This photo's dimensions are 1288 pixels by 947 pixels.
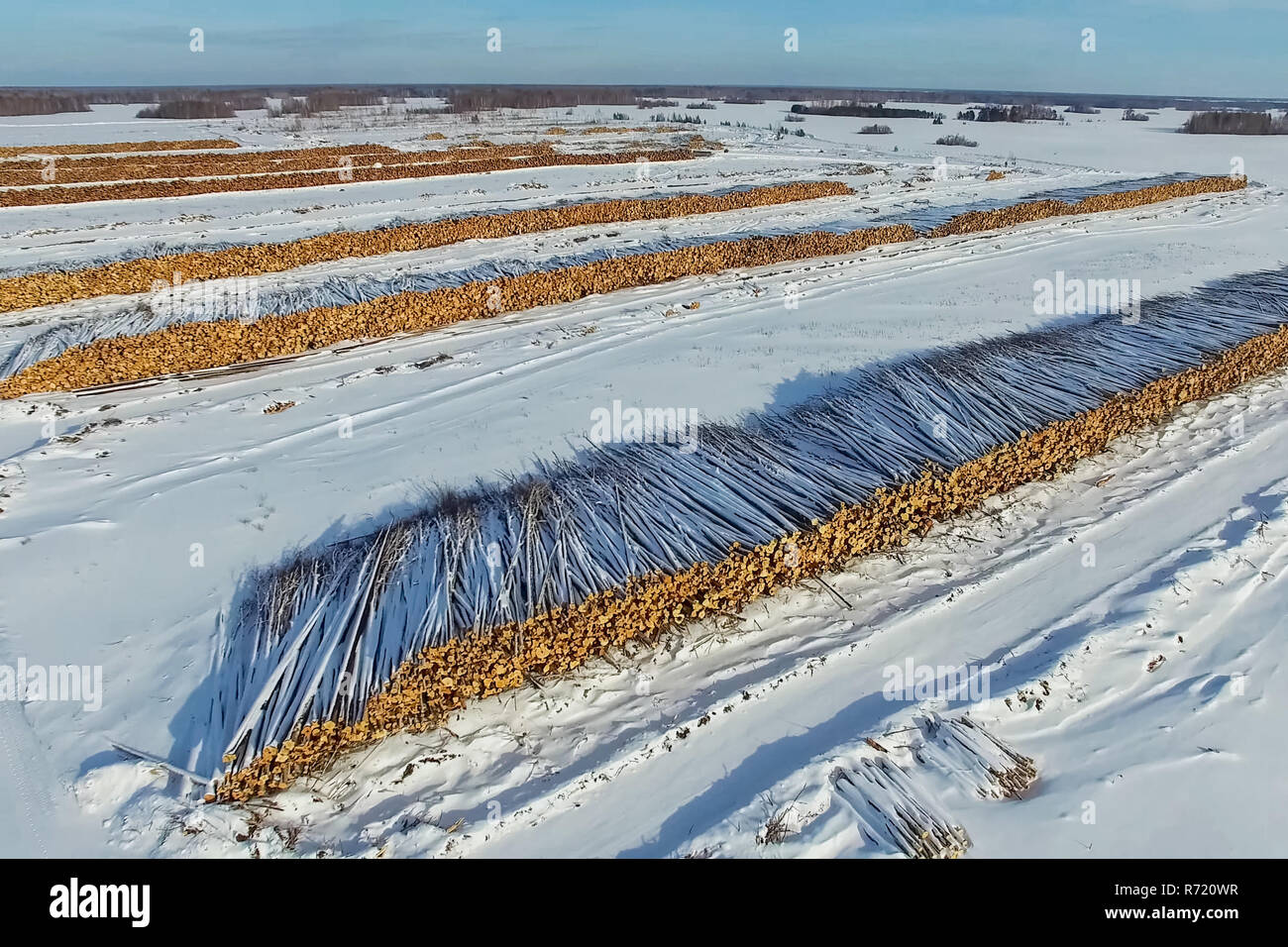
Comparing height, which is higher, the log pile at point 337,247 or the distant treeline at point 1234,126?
the distant treeline at point 1234,126

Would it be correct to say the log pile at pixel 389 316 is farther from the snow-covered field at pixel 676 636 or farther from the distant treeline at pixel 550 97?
the distant treeline at pixel 550 97

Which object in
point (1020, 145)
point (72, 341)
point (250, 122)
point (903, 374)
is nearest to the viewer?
point (903, 374)

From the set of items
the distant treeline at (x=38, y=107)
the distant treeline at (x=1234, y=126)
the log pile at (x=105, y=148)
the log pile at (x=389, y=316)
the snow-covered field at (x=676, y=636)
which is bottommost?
the snow-covered field at (x=676, y=636)

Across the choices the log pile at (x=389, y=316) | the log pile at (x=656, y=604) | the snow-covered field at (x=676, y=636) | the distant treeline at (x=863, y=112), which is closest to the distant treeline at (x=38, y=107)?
the snow-covered field at (x=676, y=636)
